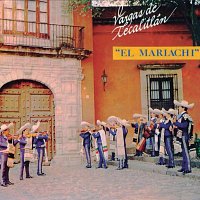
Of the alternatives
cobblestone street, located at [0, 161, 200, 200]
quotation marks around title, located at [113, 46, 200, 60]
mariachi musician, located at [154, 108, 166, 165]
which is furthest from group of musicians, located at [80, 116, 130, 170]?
quotation marks around title, located at [113, 46, 200, 60]

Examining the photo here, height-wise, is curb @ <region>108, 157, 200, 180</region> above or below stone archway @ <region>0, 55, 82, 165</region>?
below

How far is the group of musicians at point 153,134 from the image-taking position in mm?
9594

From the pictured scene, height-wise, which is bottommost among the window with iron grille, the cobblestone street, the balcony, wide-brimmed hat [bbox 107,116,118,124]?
the cobblestone street

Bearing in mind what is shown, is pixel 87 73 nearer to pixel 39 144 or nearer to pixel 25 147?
pixel 39 144

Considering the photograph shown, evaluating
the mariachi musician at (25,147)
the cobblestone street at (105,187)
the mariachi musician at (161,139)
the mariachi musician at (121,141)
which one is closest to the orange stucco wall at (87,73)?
the mariachi musician at (121,141)

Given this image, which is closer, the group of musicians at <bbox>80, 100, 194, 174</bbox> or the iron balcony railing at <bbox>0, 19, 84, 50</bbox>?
the group of musicians at <bbox>80, 100, 194, 174</bbox>

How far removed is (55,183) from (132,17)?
8999 millimetres

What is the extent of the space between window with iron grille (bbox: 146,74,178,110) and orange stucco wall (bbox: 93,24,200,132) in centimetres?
46

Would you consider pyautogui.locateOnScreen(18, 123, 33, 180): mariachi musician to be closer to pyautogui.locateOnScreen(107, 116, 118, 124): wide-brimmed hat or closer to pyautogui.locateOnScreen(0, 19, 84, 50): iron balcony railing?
pyautogui.locateOnScreen(107, 116, 118, 124): wide-brimmed hat

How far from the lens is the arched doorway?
14305 millimetres

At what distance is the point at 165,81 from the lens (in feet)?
54.1

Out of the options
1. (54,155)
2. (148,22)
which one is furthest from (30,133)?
(148,22)

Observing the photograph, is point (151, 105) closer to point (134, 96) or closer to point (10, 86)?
point (134, 96)

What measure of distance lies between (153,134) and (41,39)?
5.96 m
